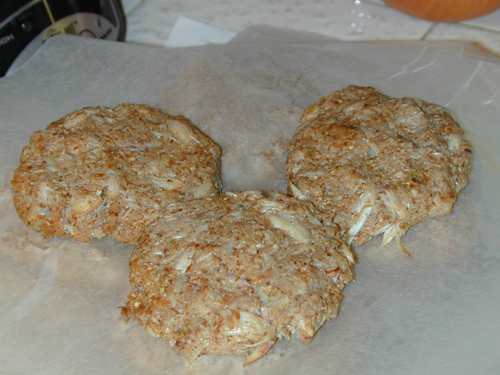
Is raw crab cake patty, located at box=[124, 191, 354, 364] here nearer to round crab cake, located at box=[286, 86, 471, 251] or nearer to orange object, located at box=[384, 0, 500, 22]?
round crab cake, located at box=[286, 86, 471, 251]

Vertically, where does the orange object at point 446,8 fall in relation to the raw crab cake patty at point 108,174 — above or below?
below

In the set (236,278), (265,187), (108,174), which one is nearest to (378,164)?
(265,187)

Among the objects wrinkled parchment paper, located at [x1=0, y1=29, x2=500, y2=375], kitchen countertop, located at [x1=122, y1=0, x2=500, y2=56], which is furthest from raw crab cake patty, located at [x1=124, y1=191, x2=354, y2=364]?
kitchen countertop, located at [x1=122, y1=0, x2=500, y2=56]

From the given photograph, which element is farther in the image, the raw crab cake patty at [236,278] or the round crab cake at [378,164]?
the round crab cake at [378,164]

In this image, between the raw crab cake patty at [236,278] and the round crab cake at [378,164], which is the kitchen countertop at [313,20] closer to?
the round crab cake at [378,164]


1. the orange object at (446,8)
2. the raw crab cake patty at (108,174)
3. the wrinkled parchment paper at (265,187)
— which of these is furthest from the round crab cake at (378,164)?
the orange object at (446,8)

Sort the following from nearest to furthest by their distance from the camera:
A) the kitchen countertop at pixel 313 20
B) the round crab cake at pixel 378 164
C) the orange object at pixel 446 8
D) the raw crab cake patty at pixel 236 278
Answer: the raw crab cake patty at pixel 236 278, the round crab cake at pixel 378 164, the orange object at pixel 446 8, the kitchen countertop at pixel 313 20
